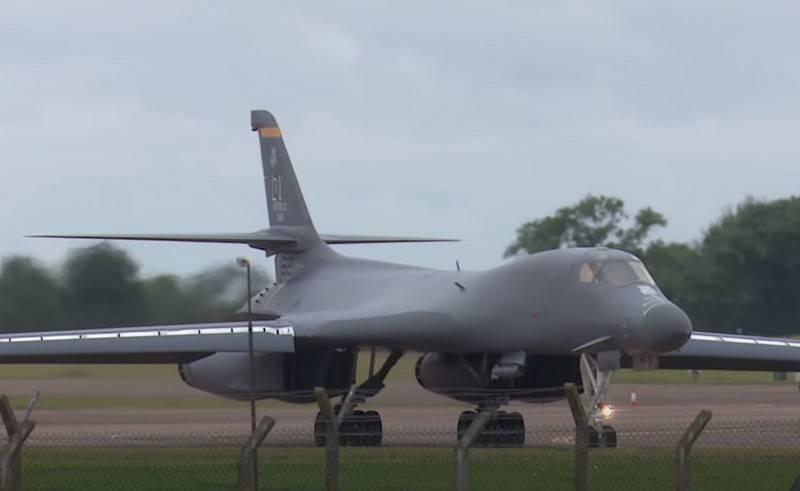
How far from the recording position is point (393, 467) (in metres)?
17.9

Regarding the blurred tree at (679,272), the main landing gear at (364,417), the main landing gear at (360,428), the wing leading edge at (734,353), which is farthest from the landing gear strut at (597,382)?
the blurred tree at (679,272)

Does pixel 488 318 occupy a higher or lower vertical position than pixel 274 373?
higher

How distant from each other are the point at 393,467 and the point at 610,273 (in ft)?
23.1

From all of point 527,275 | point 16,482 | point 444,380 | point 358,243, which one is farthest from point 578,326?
point 16,482

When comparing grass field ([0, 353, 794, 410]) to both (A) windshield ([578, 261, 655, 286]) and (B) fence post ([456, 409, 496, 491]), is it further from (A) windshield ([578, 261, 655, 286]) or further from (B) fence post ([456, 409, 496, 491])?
(B) fence post ([456, 409, 496, 491])

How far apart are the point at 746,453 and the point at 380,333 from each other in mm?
7390

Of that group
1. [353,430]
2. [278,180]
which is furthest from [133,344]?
[278,180]

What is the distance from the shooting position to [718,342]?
26.6 metres

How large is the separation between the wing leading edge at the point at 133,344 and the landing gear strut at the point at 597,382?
4682 mm

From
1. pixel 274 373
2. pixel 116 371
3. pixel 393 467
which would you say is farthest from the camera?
pixel 116 371

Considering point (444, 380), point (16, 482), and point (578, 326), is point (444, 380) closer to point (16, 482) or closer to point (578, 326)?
point (578, 326)

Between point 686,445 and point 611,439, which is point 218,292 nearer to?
point 611,439

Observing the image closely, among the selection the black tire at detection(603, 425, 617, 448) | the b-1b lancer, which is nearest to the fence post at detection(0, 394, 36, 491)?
the black tire at detection(603, 425, 617, 448)

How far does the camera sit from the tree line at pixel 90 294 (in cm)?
2992
